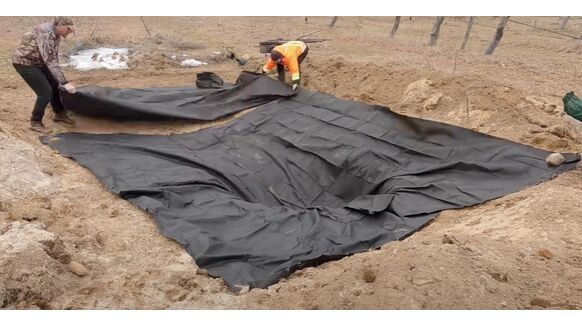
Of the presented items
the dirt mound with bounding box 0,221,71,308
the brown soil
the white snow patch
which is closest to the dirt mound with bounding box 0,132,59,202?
the brown soil

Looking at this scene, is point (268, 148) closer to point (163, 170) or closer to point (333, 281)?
point (163, 170)

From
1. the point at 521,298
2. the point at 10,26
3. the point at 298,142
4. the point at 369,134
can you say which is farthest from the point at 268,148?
the point at 10,26

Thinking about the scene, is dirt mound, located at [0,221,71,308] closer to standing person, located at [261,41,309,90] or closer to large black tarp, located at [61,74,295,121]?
large black tarp, located at [61,74,295,121]

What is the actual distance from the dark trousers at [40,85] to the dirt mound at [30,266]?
105 inches

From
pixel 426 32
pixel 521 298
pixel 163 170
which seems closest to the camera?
pixel 521 298

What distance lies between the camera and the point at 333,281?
2699 mm

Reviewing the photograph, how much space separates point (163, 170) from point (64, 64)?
554 cm

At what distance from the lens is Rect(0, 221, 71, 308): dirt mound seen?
2543 mm

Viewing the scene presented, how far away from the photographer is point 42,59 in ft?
16.9

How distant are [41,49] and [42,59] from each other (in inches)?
7.4

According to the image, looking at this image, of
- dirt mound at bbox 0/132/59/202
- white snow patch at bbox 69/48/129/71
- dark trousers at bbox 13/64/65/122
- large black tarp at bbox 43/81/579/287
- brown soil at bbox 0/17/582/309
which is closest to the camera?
brown soil at bbox 0/17/582/309

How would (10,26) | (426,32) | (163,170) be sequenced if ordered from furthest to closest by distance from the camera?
1. (426,32)
2. (10,26)
3. (163,170)

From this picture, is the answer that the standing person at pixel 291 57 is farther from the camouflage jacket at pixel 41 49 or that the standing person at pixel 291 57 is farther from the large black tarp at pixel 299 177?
the camouflage jacket at pixel 41 49

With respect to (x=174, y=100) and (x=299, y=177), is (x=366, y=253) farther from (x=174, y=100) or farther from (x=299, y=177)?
(x=174, y=100)
